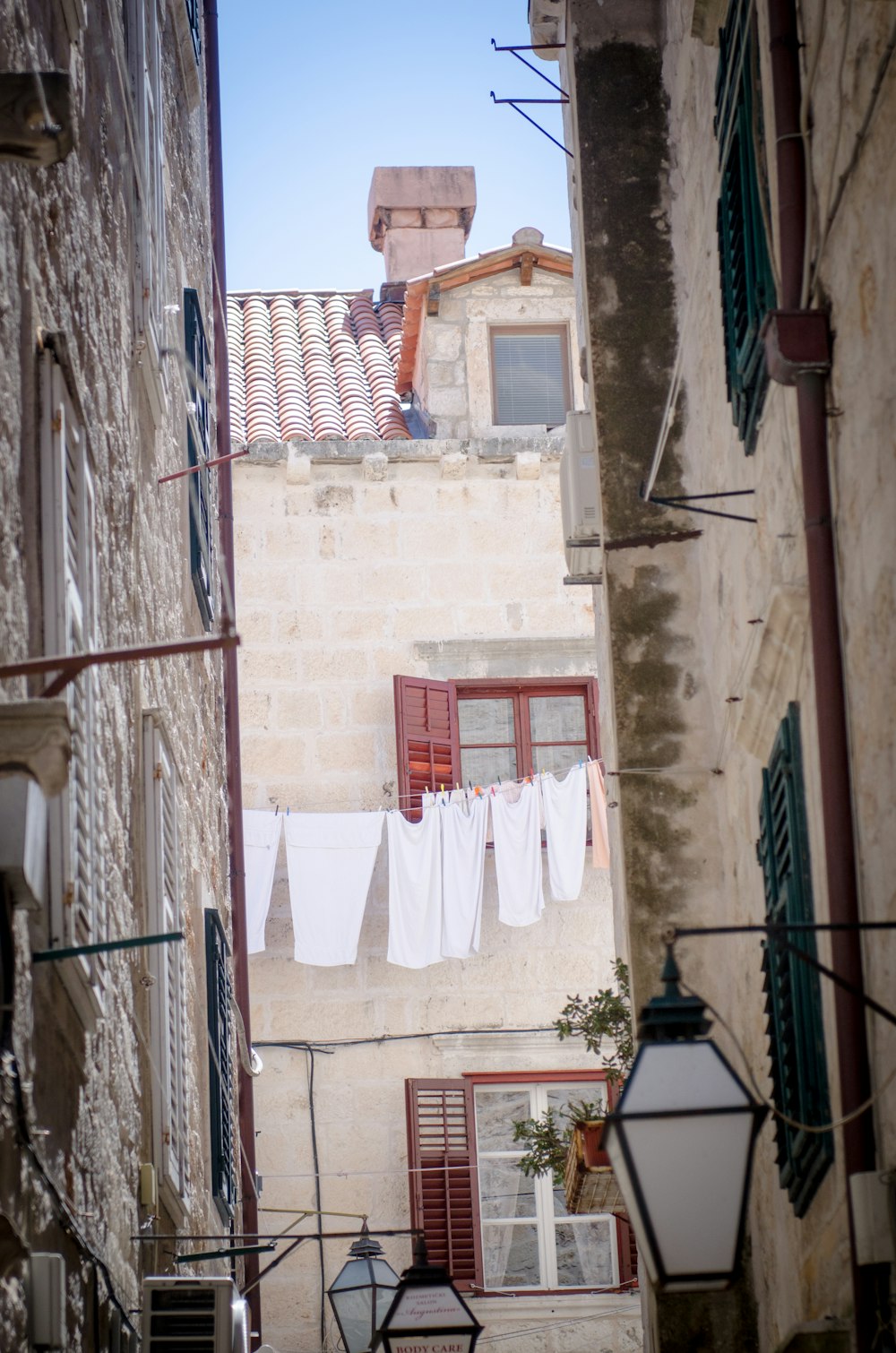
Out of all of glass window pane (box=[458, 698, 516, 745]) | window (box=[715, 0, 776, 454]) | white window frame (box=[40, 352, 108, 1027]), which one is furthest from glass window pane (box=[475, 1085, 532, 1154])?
white window frame (box=[40, 352, 108, 1027])

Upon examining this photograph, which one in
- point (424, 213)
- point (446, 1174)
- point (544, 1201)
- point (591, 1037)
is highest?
point (424, 213)

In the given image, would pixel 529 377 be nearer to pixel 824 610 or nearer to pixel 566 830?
pixel 566 830

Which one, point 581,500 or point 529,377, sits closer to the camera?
point 581,500

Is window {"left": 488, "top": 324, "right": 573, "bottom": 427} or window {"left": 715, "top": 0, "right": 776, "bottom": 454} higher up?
window {"left": 488, "top": 324, "right": 573, "bottom": 427}

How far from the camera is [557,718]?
57.1 ft

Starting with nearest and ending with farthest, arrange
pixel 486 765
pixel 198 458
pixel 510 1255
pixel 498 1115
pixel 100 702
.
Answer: pixel 100 702
pixel 198 458
pixel 510 1255
pixel 498 1115
pixel 486 765

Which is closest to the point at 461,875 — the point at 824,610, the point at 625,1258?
the point at 625,1258

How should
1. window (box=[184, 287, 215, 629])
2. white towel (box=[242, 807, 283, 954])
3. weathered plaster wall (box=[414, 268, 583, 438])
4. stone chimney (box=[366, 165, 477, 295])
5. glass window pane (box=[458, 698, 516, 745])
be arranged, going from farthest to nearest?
stone chimney (box=[366, 165, 477, 295]) → weathered plaster wall (box=[414, 268, 583, 438]) → glass window pane (box=[458, 698, 516, 745]) → white towel (box=[242, 807, 283, 954]) → window (box=[184, 287, 215, 629])

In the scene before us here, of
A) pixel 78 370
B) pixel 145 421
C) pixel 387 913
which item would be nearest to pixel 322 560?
pixel 387 913

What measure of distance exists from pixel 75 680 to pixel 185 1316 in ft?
8.29

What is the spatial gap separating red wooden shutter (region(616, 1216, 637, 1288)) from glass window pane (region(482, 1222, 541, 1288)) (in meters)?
0.65

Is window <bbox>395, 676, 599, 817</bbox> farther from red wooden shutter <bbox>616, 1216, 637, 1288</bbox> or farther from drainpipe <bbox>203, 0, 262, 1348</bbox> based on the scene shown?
red wooden shutter <bbox>616, 1216, 637, 1288</bbox>

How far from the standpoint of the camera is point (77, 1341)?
17.3 feet

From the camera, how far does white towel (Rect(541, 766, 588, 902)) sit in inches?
634
